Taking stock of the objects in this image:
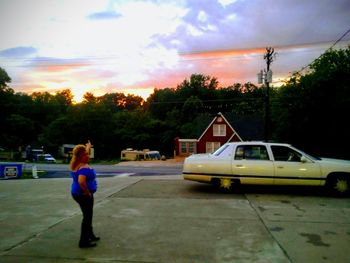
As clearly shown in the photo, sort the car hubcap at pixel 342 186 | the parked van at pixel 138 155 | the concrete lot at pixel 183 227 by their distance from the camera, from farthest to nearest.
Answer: the parked van at pixel 138 155, the car hubcap at pixel 342 186, the concrete lot at pixel 183 227

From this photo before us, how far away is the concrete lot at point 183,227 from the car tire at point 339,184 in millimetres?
408

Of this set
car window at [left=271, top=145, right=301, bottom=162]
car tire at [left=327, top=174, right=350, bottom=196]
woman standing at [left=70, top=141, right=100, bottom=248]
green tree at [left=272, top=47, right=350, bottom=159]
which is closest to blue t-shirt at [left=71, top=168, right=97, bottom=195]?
woman standing at [left=70, top=141, right=100, bottom=248]

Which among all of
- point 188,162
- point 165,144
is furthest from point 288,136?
point 165,144

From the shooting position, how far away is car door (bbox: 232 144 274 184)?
1065 centimetres

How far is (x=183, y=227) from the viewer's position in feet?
22.3

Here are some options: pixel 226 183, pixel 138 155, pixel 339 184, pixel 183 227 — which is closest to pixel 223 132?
pixel 138 155

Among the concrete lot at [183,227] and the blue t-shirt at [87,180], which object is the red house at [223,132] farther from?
the blue t-shirt at [87,180]

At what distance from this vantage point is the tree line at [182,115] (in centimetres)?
1797

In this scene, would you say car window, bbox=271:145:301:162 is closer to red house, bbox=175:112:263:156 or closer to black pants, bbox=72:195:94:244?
black pants, bbox=72:195:94:244

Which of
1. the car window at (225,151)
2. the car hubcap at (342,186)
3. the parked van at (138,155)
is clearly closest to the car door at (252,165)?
the car window at (225,151)

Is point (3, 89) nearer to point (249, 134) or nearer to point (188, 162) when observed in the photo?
point (249, 134)

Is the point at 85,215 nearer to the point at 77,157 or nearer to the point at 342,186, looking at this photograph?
the point at 77,157

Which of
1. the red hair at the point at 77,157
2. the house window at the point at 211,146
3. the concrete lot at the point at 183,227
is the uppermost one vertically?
the house window at the point at 211,146

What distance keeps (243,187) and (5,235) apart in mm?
7787
